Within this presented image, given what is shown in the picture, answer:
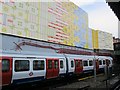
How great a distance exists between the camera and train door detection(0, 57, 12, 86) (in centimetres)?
1528

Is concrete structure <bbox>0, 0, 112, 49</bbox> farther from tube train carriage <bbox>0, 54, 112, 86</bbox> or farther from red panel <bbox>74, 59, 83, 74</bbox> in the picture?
red panel <bbox>74, 59, 83, 74</bbox>

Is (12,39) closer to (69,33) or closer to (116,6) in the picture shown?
(116,6)

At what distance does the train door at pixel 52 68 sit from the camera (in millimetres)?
20750

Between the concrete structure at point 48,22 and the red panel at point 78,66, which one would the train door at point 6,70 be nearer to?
the concrete structure at point 48,22

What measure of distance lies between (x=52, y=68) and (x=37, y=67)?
2478mm

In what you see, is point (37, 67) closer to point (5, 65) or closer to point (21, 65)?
point (21, 65)

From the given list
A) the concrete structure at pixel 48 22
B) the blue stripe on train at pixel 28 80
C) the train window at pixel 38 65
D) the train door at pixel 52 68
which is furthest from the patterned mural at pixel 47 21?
the blue stripe on train at pixel 28 80

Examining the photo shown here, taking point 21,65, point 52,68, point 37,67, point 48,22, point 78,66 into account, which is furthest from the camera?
point 48,22

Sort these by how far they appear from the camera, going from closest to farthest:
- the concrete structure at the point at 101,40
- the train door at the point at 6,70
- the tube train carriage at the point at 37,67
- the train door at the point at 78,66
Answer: the train door at the point at 6,70, the tube train carriage at the point at 37,67, the train door at the point at 78,66, the concrete structure at the point at 101,40

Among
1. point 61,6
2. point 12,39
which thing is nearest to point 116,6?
point 12,39

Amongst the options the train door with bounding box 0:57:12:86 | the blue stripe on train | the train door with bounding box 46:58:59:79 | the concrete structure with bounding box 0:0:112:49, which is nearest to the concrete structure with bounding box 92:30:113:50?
the concrete structure with bounding box 0:0:112:49

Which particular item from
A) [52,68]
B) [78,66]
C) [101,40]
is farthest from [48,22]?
[101,40]

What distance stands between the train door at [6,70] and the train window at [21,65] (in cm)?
76

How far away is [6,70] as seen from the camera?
15578 millimetres
